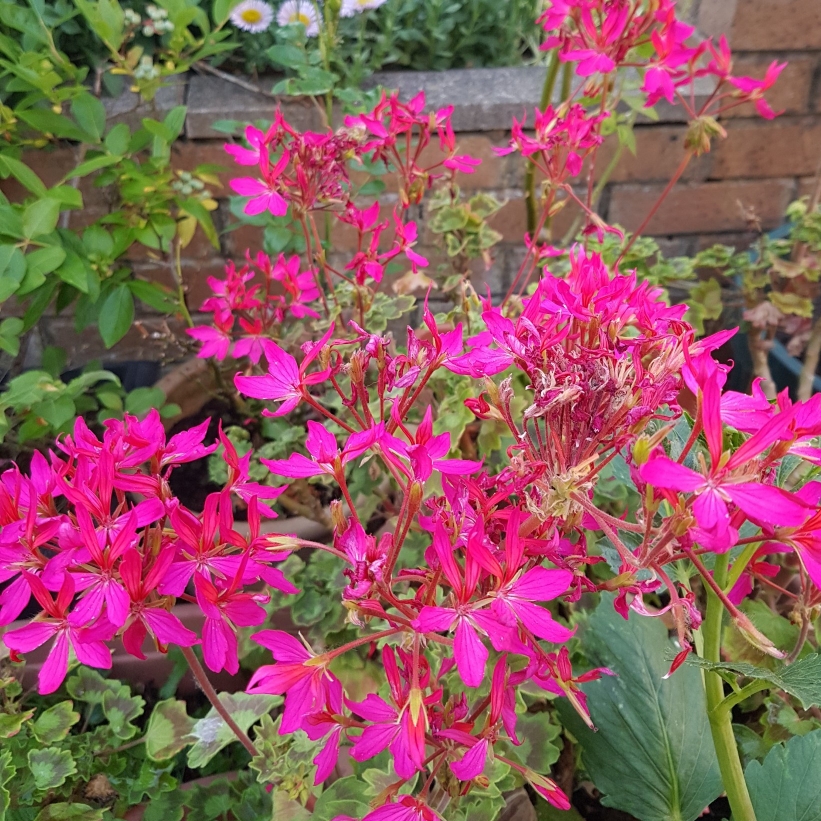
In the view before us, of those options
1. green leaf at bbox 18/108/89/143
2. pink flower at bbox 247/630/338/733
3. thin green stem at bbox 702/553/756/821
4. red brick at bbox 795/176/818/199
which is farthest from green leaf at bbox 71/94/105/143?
red brick at bbox 795/176/818/199

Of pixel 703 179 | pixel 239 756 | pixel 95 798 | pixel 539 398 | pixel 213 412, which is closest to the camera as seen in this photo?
pixel 539 398

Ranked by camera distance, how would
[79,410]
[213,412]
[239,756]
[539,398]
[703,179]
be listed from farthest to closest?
[703,179] < [213,412] < [79,410] < [239,756] < [539,398]

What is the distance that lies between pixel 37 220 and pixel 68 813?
58cm

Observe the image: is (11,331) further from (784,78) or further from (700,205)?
(784,78)

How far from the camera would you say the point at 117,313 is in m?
0.88

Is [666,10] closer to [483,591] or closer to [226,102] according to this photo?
[483,591]

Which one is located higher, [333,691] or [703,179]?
[703,179]

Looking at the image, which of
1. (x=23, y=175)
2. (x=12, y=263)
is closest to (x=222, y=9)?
(x=23, y=175)

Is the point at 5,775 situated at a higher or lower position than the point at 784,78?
lower

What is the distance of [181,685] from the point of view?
0.90m

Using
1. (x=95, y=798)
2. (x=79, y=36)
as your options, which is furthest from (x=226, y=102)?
(x=95, y=798)

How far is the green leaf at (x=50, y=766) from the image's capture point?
57 centimetres

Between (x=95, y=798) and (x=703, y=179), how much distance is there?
1465mm

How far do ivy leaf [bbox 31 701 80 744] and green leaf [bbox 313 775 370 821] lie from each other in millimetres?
261
